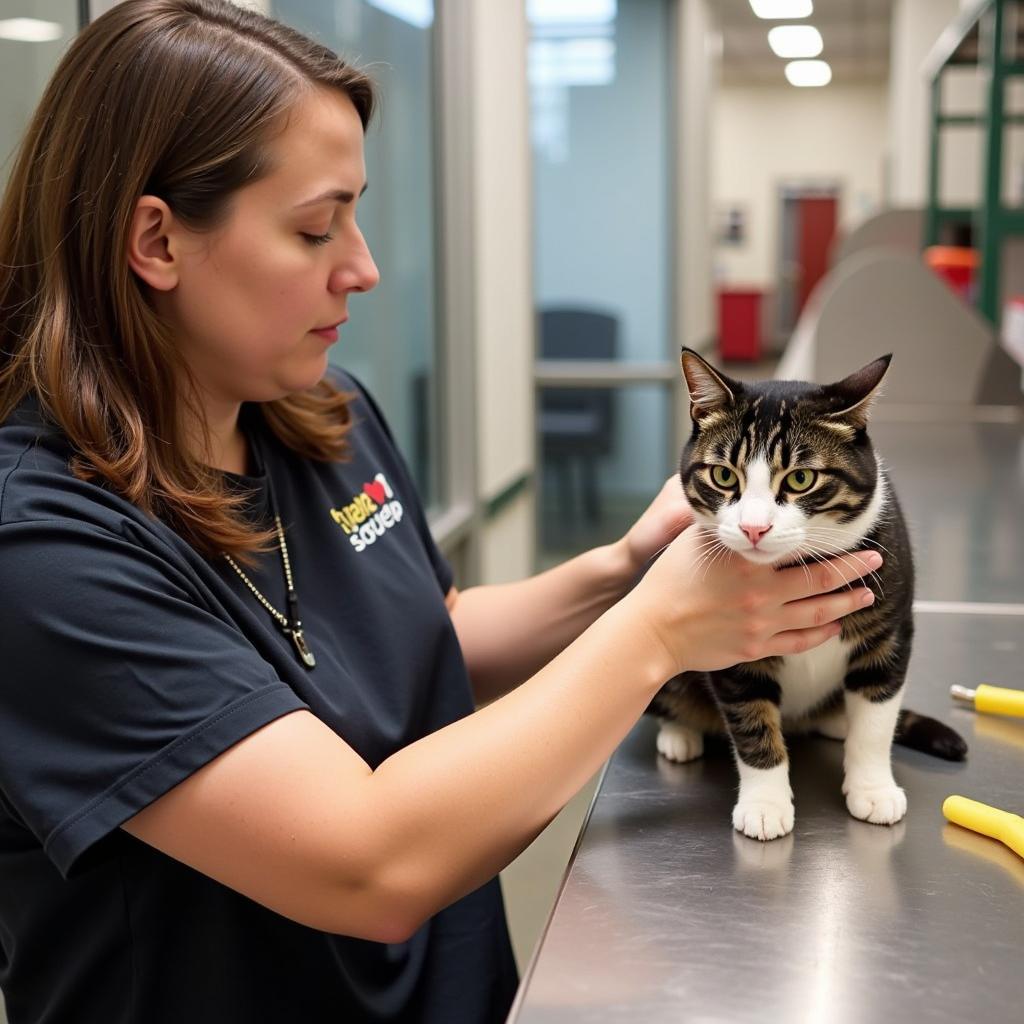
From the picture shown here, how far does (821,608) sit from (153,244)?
538 mm

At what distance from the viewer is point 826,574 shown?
2.58 feet

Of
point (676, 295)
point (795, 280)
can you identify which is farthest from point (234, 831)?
point (795, 280)

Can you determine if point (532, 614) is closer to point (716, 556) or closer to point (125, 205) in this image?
point (716, 556)

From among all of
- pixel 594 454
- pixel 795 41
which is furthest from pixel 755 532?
pixel 795 41

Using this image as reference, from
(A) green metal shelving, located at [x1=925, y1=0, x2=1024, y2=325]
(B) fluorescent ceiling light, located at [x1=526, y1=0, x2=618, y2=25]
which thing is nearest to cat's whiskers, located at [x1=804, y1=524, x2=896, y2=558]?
(A) green metal shelving, located at [x1=925, y1=0, x2=1024, y2=325]

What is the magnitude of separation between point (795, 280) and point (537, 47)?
9499 millimetres

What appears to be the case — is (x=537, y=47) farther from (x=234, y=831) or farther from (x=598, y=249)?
(x=234, y=831)

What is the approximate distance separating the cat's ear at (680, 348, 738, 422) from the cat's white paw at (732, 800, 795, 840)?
0.29 meters

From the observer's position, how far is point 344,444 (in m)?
1.09

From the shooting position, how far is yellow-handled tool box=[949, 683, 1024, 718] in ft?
3.19

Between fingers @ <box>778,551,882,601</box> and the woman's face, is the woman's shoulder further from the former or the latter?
fingers @ <box>778,551,882,601</box>

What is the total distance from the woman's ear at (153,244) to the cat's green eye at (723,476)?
0.42m

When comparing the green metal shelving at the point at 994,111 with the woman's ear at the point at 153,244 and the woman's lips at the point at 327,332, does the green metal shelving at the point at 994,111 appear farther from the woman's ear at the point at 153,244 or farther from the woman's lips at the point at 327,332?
the woman's ear at the point at 153,244

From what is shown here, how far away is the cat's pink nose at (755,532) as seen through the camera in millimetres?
760
